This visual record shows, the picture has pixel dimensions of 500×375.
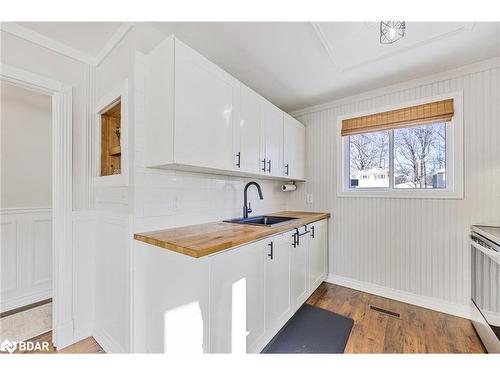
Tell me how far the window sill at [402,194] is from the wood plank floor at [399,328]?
114 cm

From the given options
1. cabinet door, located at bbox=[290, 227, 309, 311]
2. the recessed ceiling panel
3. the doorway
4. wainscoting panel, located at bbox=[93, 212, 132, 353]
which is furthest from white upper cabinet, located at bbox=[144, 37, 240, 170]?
the doorway

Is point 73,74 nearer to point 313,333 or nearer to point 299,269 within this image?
point 299,269

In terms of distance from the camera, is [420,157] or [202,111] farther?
[420,157]

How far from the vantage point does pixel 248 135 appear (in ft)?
6.47

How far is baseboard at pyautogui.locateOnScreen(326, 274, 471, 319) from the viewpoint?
2066 mm

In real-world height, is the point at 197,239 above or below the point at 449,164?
below

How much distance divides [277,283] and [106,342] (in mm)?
1399

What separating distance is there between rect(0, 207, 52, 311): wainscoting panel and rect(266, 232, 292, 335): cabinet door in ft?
8.39


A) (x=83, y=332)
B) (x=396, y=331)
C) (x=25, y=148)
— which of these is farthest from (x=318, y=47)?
(x=25, y=148)

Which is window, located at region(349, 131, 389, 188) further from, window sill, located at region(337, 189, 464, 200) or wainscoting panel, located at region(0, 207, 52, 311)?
wainscoting panel, located at region(0, 207, 52, 311)
